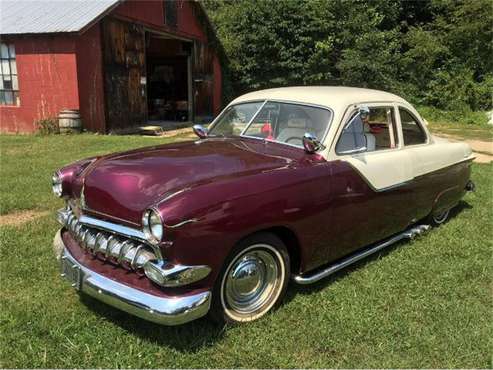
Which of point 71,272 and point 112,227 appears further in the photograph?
point 71,272

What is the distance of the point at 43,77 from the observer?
13.0m

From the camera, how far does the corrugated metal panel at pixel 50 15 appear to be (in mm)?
12508

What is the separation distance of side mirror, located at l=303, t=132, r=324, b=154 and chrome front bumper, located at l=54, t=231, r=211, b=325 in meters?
1.44

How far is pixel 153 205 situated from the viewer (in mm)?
2877

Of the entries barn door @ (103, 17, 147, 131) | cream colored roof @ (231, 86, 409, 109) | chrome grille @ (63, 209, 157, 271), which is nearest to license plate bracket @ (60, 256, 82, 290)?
chrome grille @ (63, 209, 157, 271)

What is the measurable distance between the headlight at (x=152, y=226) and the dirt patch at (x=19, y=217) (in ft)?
9.83

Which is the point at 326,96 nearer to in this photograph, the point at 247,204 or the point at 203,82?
the point at 247,204

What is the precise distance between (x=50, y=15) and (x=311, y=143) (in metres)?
12.2

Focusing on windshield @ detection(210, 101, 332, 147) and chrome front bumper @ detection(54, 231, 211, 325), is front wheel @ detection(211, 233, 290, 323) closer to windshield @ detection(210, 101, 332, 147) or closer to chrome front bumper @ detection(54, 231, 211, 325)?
chrome front bumper @ detection(54, 231, 211, 325)

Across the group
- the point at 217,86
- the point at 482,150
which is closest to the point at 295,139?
the point at 482,150

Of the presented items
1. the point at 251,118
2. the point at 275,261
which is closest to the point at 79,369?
the point at 275,261

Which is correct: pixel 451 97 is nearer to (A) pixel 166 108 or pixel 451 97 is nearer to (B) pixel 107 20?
(A) pixel 166 108

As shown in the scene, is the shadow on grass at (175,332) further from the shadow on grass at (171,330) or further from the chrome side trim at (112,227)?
the chrome side trim at (112,227)

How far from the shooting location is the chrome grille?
2.95 m
